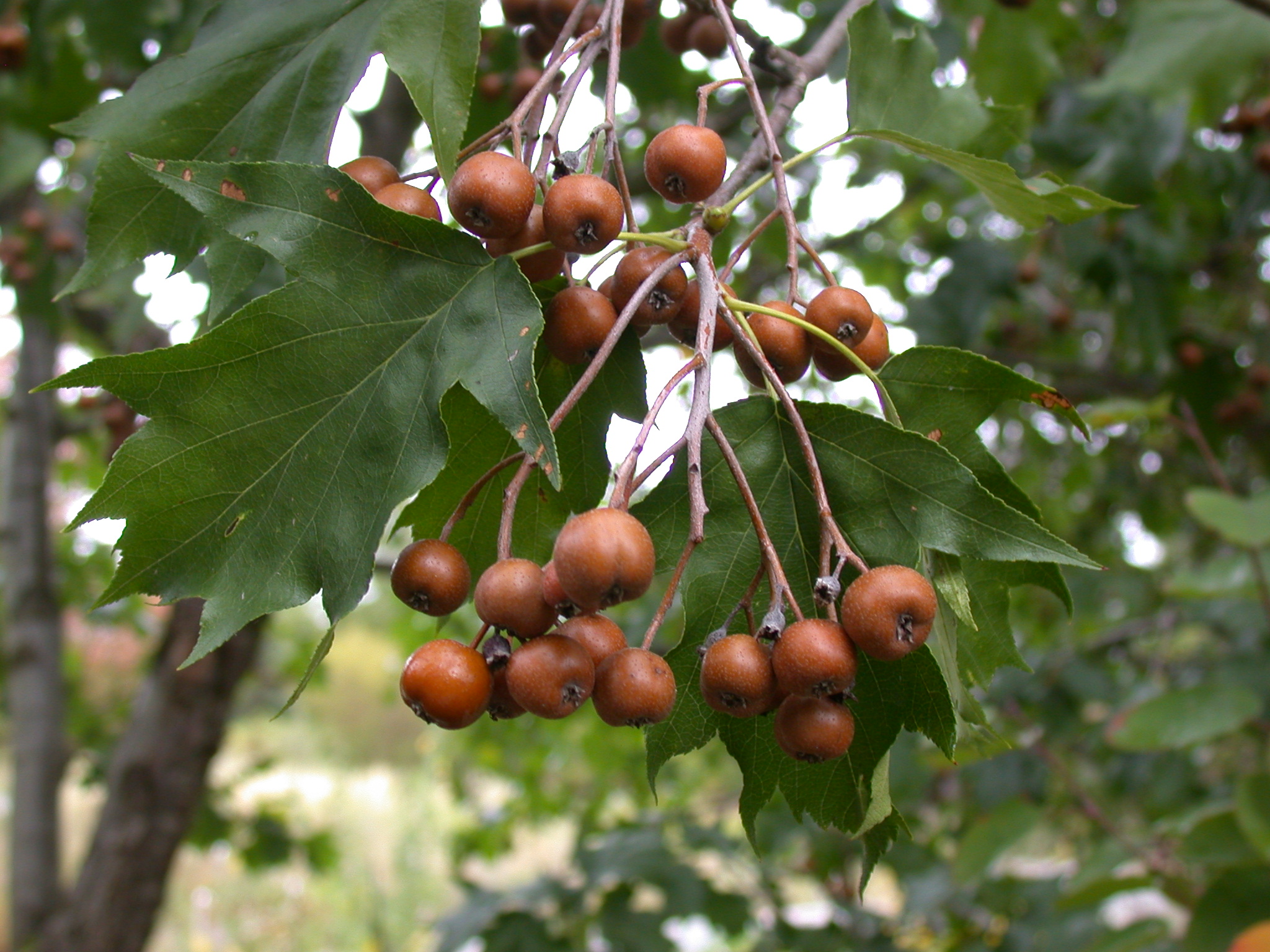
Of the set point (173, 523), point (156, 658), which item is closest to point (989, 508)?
point (173, 523)

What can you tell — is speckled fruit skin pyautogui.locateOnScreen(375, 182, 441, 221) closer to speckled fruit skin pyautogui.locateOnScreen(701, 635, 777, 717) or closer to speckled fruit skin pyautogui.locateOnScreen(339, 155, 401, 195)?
speckled fruit skin pyautogui.locateOnScreen(339, 155, 401, 195)

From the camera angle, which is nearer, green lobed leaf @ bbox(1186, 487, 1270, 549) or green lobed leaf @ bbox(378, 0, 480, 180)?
green lobed leaf @ bbox(378, 0, 480, 180)

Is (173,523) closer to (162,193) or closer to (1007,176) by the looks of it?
(162,193)

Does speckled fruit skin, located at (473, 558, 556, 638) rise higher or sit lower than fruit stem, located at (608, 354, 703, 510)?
lower

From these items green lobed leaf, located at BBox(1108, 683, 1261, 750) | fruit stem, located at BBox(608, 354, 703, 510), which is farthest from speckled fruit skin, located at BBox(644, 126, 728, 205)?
green lobed leaf, located at BBox(1108, 683, 1261, 750)

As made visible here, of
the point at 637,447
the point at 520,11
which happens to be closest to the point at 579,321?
the point at 637,447
